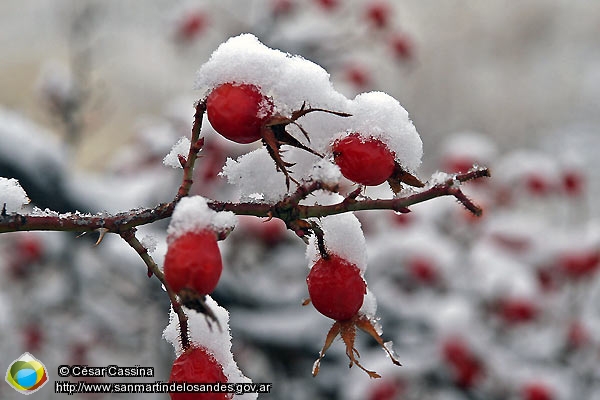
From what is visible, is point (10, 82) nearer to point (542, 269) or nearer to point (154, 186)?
point (154, 186)

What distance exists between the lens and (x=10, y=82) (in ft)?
24.1

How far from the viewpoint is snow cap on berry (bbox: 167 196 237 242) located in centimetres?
71

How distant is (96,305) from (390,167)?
3.64 metres

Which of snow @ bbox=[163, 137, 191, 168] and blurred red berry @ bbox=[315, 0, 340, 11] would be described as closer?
snow @ bbox=[163, 137, 191, 168]

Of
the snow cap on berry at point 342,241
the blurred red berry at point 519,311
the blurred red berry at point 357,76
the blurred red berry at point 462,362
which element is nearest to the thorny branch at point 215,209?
the snow cap on berry at point 342,241

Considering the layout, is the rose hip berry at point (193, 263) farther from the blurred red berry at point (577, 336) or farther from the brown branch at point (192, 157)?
the blurred red berry at point (577, 336)

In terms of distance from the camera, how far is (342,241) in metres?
0.94

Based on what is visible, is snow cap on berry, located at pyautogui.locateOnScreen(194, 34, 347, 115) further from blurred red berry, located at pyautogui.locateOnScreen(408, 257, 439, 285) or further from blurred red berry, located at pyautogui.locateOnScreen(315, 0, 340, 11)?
blurred red berry, located at pyautogui.locateOnScreen(315, 0, 340, 11)

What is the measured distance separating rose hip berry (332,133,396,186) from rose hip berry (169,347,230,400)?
0.30 metres

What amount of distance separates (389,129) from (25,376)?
39.1 inches

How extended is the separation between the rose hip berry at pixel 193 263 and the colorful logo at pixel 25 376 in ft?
2.78

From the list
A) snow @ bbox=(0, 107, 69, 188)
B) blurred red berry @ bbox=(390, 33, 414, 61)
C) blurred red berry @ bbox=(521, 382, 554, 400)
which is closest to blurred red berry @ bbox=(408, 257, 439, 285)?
blurred red berry @ bbox=(521, 382, 554, 400)

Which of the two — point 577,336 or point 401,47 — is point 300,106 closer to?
point 577,336

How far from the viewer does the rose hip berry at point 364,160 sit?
843mm
